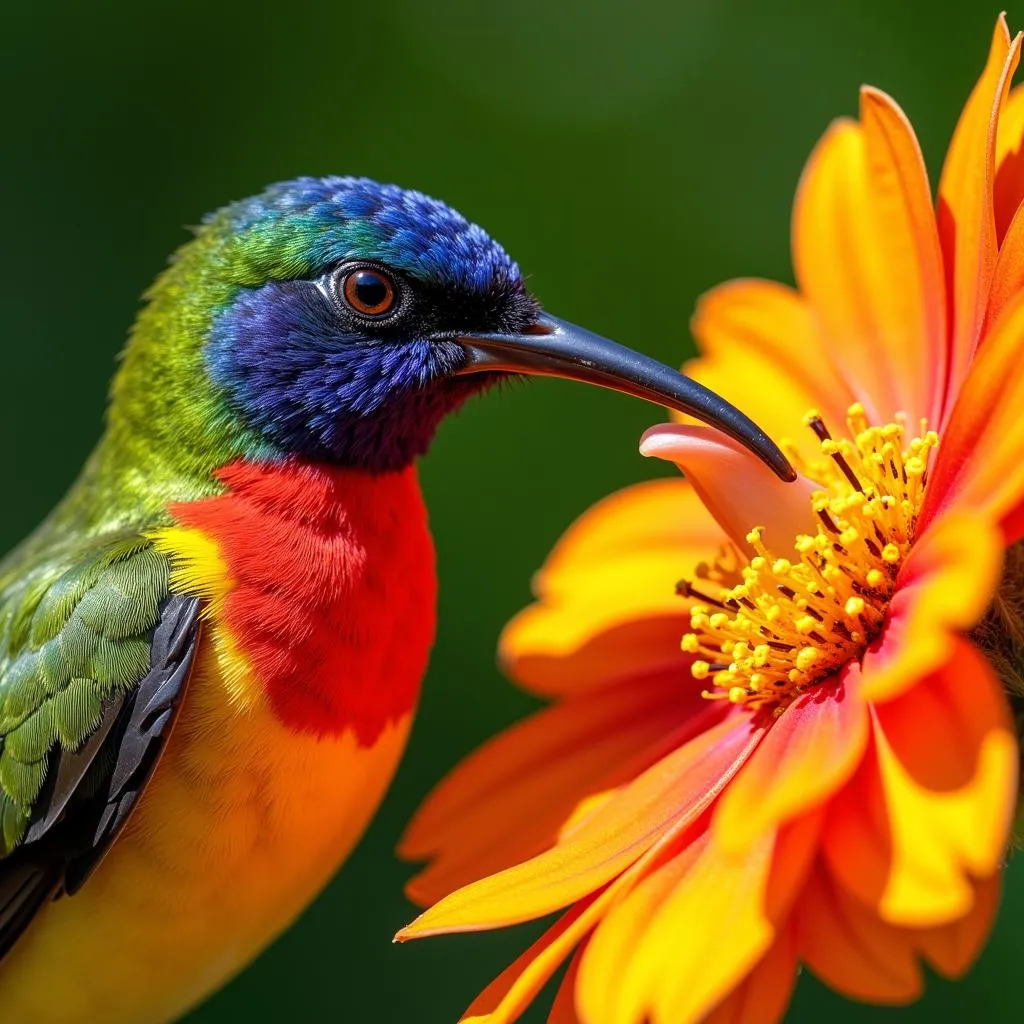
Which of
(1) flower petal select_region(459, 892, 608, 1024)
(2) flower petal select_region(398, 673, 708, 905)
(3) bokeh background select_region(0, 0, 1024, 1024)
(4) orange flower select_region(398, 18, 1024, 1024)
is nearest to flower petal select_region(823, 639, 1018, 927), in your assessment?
(4) orange flower select_region(398, 18, 1024, 1024)

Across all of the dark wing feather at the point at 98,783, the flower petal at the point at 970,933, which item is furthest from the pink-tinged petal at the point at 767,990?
the dark wing feather at the point at 98,783

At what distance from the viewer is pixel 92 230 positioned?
3.45m

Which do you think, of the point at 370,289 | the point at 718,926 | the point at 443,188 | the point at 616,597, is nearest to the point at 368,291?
Answer: the point at 370,289

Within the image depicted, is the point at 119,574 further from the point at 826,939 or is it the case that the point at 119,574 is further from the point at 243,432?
the point at 826,939

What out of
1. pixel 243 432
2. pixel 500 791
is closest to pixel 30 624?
pixel 243 432

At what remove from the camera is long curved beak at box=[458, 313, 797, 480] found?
137cm

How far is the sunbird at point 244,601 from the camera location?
5.29 ft

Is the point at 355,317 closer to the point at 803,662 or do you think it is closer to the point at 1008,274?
the point at 803,662

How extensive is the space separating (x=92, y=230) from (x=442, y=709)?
1.43 metres

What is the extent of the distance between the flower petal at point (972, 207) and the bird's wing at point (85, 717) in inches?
35.2

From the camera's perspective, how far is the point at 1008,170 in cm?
129

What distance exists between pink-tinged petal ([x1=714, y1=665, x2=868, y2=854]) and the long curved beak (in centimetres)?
23

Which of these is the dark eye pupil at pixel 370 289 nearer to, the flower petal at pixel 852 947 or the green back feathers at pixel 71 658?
the green back feathers at pixel 71 658

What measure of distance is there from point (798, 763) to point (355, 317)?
3.04 ft
